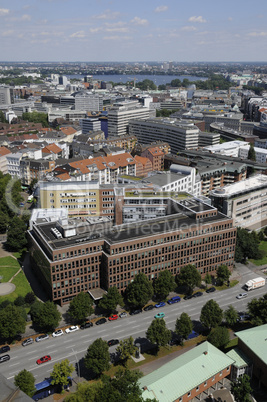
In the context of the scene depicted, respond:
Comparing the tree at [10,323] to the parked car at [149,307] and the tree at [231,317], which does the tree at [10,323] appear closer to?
the parked car at [149,307]

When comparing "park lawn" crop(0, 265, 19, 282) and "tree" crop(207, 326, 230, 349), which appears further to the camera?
"park lawn" crop(0, 265, 19, 282)

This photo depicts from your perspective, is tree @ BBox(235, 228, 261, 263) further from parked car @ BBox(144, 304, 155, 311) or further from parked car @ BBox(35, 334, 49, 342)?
parked car @ BBox(35, 334, 49, 342)

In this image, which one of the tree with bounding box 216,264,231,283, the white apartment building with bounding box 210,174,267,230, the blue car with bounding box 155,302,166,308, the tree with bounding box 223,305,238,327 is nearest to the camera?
the tree with bounding box 223,305,238,327

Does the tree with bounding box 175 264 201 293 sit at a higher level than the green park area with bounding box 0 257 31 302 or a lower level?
higher

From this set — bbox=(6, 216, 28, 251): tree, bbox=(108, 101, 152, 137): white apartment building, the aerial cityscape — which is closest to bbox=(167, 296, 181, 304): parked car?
the aerial cityscape

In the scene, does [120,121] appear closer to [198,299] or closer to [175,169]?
[175,169]

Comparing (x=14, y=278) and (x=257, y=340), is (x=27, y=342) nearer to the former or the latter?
(x=14, y=278)

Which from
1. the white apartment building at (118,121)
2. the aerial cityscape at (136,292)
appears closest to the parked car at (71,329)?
the aerial cityscape at (136,292)
